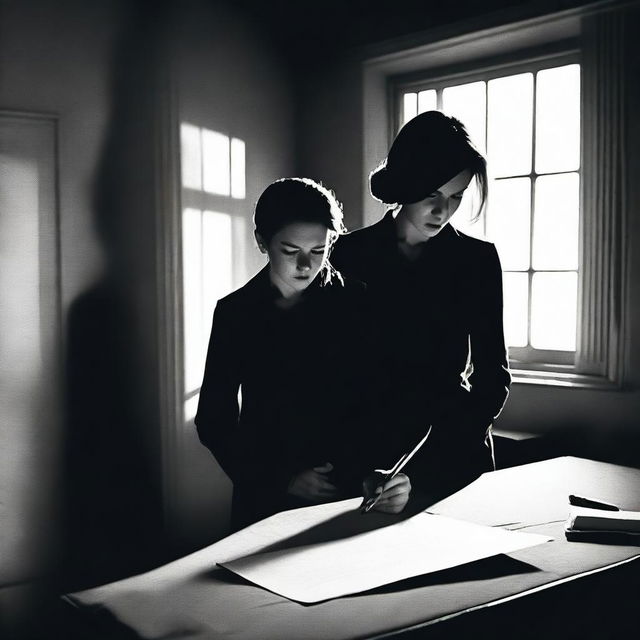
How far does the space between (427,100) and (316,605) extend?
3345mm

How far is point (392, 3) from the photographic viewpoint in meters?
3.99

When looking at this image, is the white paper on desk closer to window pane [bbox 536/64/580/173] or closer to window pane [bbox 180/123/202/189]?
window pane [bbox 536/64/580/173]

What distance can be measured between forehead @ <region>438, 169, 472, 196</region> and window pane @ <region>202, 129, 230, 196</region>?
2.48 meters

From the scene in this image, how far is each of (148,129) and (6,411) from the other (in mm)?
1536

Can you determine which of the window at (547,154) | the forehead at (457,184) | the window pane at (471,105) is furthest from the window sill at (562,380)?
the forehead at (457,184)

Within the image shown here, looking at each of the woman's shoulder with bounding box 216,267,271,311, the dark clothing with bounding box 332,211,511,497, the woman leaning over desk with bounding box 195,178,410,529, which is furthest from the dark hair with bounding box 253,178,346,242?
the dark clothing with bounding box 332,211,511,497

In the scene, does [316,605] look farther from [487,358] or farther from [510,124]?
[510,124]

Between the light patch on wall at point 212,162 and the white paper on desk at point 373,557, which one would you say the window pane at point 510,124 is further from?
the white paper on desk at point 373,557

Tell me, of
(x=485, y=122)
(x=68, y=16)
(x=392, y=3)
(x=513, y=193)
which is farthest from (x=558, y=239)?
(x=68, y=16)

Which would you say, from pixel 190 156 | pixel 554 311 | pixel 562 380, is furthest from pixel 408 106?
pixel 562 380

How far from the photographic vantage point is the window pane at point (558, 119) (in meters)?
3.62

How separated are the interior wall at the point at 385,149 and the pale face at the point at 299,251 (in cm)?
188

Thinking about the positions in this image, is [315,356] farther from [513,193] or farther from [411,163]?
[513,193]

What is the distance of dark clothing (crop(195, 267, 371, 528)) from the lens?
190 cm
